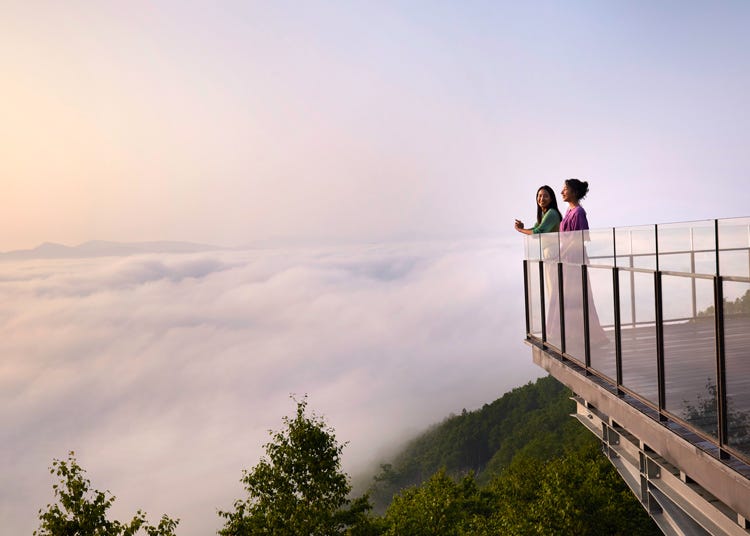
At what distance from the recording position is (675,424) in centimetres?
679

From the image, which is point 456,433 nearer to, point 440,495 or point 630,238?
point 440,495

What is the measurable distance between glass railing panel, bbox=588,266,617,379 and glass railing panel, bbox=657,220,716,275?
70 cm

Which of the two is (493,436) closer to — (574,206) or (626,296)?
(574,206)

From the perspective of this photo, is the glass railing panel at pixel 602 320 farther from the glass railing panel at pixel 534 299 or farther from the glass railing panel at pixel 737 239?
the glass railing panel at pixel 534 299

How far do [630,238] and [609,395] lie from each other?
2.23m

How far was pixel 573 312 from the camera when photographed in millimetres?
9984

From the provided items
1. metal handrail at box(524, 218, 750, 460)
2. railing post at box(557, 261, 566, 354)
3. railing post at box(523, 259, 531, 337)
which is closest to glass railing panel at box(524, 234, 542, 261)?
metal handrail at box(524, 218, 750, 460)

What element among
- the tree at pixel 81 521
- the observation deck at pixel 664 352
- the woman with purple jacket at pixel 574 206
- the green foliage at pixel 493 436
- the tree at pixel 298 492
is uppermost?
the woman with purple jacket at pixel 574 206

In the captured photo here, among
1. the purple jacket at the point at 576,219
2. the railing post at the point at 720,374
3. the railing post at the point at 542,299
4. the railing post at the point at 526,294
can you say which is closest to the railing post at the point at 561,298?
the purple jacket at the point at 576,219

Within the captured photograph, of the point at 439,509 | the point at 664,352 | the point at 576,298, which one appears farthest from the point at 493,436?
the point at 664,352

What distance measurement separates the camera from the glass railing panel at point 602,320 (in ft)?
27.6

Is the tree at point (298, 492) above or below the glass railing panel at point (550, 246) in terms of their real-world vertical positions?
below

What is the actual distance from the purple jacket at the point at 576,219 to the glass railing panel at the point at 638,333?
3.01 m

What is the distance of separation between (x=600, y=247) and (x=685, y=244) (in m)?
1.48
